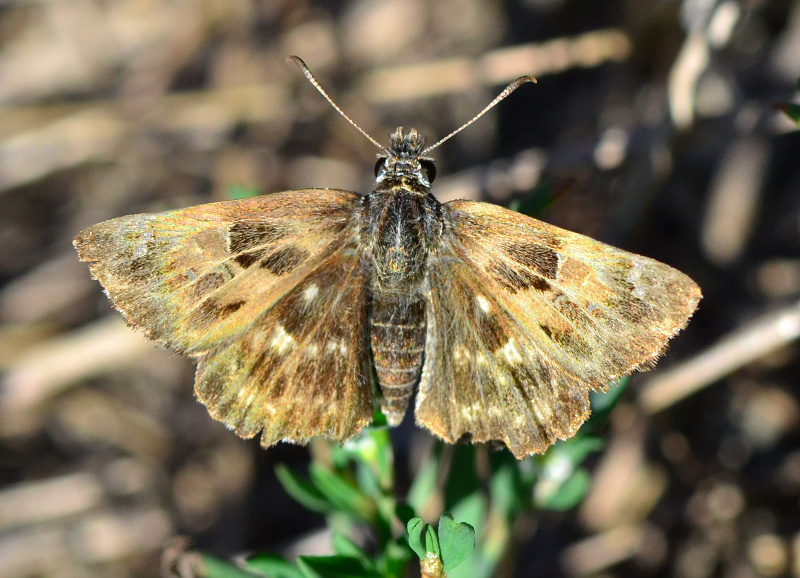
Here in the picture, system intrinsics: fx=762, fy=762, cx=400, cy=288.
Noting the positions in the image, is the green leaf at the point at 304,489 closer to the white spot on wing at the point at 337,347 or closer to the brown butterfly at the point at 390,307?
the brown butterfly at the point at 390,307

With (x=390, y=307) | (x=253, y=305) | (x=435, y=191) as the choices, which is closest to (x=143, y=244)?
(x=253, y=305)

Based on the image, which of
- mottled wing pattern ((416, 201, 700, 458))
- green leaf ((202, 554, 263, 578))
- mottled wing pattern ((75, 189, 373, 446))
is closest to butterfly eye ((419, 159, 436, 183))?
mottled wing pattern ((416, 201, 700, 458))

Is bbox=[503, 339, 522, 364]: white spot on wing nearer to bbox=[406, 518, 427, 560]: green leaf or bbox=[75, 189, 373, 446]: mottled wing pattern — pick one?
bbox=[75, 189, 373, 446]: mottled wing pattern

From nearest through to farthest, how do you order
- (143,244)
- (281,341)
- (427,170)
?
(143,244) < (281,341) < (427,170)

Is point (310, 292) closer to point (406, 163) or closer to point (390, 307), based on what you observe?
point (390, 307)

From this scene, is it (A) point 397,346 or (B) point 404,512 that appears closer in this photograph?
(B) point 404,512

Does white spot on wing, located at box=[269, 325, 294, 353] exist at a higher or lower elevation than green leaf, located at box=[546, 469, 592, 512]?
higher

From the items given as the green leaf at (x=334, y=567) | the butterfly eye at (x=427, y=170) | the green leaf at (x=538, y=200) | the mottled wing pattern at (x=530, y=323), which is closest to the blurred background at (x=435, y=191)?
the green leaf at (x=538, y=200)
